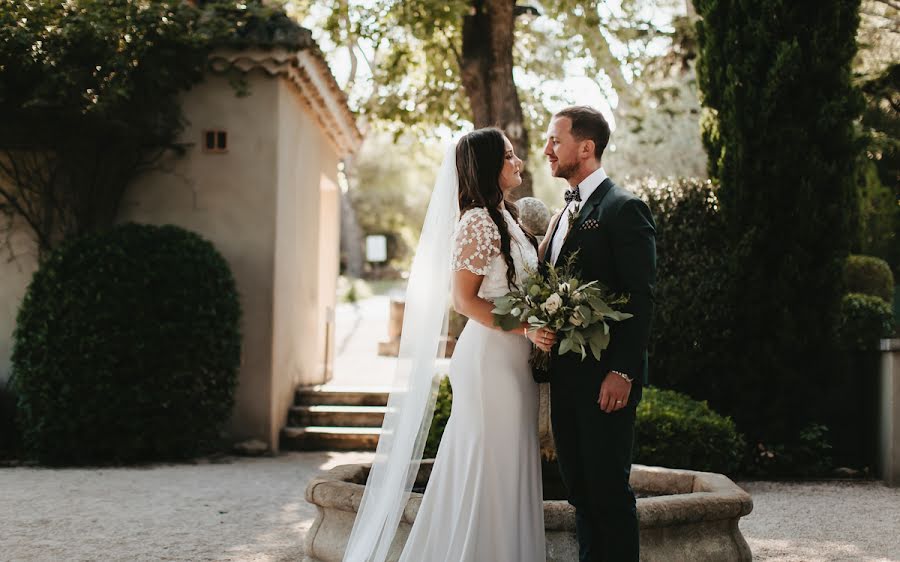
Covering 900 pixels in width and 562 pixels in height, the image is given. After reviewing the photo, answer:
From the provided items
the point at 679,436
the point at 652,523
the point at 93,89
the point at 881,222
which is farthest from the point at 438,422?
the point at 881,222

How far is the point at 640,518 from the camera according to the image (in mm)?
4340

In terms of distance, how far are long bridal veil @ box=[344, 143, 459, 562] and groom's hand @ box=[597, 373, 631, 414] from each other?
1.05 metres

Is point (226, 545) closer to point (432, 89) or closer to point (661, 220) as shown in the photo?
point (661, 220)

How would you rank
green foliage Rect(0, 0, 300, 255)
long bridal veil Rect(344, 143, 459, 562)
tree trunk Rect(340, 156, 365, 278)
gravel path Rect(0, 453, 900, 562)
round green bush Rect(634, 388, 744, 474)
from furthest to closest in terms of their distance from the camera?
tree trunk Rect(340, 156, 365, 278) → green foliage Rect(0, 0, 300, 255) → round green bush Rect(634, 388, 744, 474) → gravel path Rect(0, 453, 900, 562) → long bridal veil Rect(344, 143, 459, 562)

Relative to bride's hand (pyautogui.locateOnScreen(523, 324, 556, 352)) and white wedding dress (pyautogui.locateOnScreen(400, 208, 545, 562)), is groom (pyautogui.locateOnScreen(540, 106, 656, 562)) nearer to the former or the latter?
bride's hand (pyautogui.locateOnScreen(523, 324, 556, 352))

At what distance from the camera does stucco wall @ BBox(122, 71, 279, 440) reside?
32.3 feet

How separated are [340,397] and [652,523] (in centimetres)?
697

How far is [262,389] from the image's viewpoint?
9.80m

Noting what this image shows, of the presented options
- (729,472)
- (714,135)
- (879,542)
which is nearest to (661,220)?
(714,135)

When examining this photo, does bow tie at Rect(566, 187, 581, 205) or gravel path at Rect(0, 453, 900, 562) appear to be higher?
bow tie at Rect(566, 187, 581, 205)

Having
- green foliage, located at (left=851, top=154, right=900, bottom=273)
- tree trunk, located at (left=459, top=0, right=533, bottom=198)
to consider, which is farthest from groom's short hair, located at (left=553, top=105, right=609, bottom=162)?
green foliage, located at (left=851, top=154, right=900, bottom=273)

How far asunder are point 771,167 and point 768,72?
36.1 inches

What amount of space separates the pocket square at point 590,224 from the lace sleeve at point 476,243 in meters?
0.41

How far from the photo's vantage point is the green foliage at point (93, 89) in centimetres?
863
